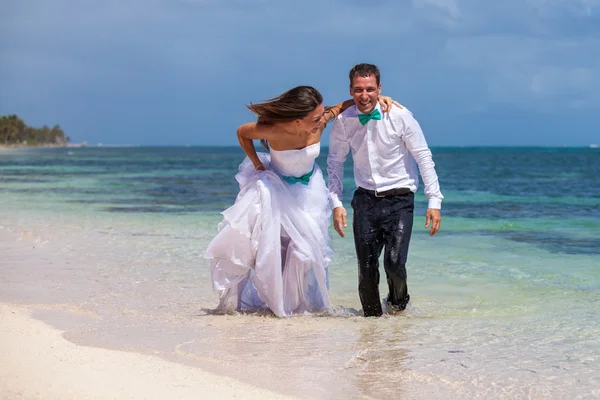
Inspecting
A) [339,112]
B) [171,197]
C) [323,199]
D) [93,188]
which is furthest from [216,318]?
[93,188]

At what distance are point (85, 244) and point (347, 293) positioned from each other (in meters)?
4.64

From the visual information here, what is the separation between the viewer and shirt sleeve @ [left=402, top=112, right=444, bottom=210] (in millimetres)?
5949

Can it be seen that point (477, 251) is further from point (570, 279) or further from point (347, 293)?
point (347, 293)

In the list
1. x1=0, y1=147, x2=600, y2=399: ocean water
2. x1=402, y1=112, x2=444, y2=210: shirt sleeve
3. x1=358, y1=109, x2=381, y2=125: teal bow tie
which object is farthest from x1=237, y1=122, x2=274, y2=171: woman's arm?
x1=0, y1=147, x2=600, y2=399: ocean water

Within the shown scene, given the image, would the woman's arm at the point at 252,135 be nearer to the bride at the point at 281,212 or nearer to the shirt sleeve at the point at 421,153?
the bride at the point at 281,212

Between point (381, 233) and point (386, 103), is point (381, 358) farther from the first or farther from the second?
point (386, 103)

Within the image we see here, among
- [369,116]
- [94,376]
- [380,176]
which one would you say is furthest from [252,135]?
[94,376]

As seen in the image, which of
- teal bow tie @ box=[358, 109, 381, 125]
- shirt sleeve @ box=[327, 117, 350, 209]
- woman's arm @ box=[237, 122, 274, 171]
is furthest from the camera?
shirt sleeve @ box=[327, 117, 350, 209]

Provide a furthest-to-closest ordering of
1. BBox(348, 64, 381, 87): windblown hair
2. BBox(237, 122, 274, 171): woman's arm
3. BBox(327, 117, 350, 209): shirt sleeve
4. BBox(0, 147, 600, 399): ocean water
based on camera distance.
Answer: BBox(327, 117, 350, 209): shirt sleeve, BBox(237, 122, 274, 171): woman's arm, BBox(348, 64, 381, 87): windblown hair, BBox(0, 147, 600, 399): ocean water

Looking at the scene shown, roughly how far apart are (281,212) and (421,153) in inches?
43.8

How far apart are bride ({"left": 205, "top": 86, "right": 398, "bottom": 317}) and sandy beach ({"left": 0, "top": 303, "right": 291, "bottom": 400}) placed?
1.40m

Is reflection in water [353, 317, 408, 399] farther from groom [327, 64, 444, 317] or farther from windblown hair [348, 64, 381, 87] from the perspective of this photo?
windblown hair [348, 64, 381, 87]

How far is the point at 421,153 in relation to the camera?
598cm

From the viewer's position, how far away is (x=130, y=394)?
4008 mm
